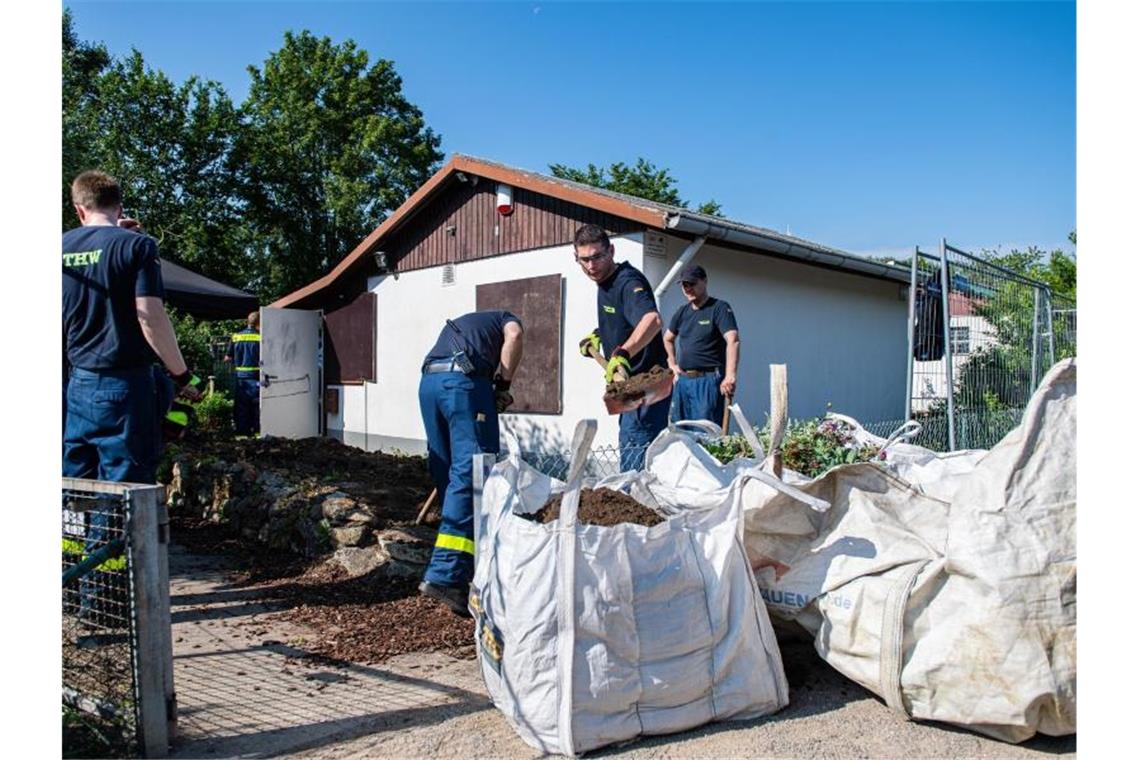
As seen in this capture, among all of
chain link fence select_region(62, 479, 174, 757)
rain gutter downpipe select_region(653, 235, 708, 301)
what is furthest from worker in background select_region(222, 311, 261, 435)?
chain link fence select_region(62, 479, 174, 757)

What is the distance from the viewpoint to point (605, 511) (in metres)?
3.17

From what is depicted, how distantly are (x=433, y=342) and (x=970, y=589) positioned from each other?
340 inches

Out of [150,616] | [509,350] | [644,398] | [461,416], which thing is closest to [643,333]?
[644,398]

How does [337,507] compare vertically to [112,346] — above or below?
below

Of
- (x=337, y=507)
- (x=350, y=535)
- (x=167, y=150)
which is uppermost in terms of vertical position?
(x=167, y=150)

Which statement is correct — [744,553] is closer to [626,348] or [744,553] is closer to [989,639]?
[989,639]

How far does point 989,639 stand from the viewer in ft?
8.34

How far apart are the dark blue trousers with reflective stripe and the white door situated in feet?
25.8

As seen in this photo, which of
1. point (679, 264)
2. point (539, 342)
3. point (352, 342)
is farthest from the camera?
point (352, 342)

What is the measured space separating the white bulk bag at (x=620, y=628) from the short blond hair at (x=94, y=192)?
260cm

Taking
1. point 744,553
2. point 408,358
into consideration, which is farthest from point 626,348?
point 408,358

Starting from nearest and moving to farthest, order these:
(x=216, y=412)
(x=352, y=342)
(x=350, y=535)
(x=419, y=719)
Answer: (x=419, y=719)
(x=350, y=535)
(x=352, y=342)
(x=216, y=412)

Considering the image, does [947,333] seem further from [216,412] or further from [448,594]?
[216,412]

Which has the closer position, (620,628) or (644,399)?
(620,628)
